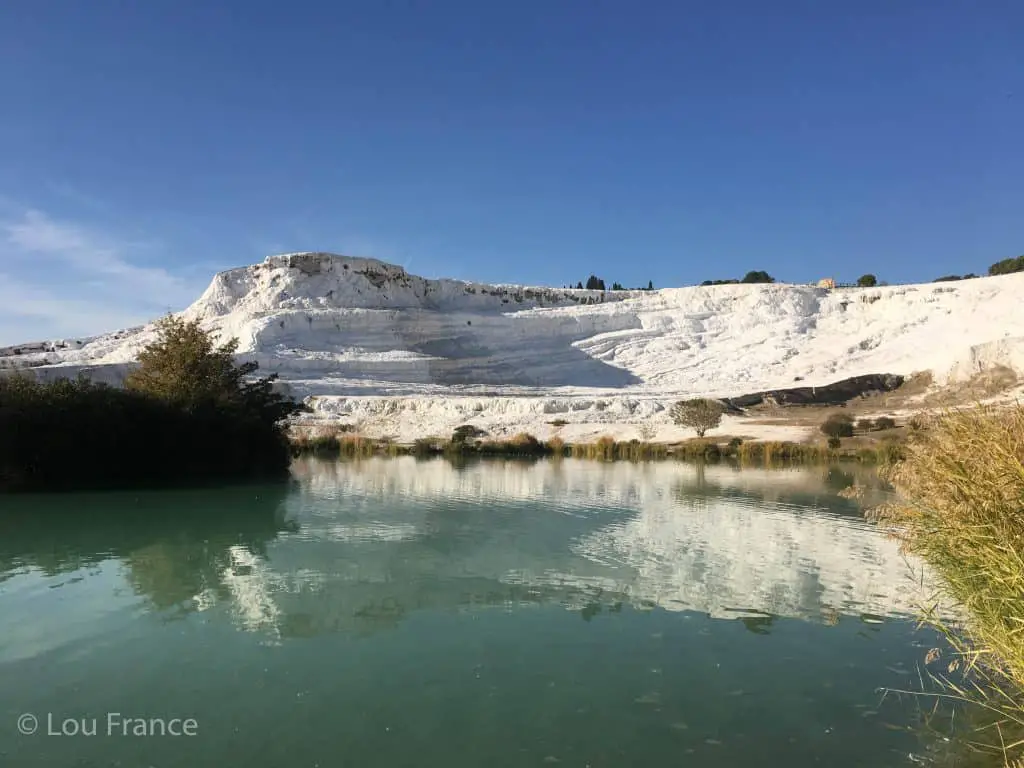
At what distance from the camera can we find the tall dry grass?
4.03m

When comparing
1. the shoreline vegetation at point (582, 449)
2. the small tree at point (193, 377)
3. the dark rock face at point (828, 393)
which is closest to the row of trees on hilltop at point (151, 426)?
the small tree at point (193, 377)

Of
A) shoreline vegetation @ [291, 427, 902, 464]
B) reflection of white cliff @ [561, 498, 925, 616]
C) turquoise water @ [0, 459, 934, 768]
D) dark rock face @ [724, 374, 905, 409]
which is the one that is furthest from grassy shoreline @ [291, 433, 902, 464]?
turquoise water @ [0, 459, 934, 768]

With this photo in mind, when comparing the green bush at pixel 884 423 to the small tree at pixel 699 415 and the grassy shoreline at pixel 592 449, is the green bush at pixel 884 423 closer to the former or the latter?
the grassy shoreline at pixel 592 449

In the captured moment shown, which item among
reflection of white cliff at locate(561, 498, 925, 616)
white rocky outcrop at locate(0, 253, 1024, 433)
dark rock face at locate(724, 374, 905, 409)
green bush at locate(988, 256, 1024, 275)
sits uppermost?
green bush at locate(988, 256, 1024, 275)

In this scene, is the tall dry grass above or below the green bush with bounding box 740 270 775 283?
below

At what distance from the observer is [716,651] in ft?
23.0

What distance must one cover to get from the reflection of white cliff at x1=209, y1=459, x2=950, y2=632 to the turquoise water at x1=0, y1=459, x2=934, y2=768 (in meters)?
0.07

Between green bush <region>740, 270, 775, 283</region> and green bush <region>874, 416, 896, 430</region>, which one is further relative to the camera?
green bush <region>740, 270, 775, 283</region>

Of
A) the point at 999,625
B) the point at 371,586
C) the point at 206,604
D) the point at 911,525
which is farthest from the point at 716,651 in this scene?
the point at 206,604

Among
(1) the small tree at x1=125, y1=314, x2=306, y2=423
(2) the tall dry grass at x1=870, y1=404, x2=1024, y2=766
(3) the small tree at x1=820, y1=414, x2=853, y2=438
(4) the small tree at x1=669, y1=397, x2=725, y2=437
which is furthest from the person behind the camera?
(4) the small tree at x1=669, y1=397, x2=725, y2=437

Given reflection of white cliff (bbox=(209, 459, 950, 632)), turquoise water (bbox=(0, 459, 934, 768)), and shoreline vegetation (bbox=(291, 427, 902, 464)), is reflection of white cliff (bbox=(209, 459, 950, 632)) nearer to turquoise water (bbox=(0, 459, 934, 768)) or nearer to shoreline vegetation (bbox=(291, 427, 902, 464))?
turquoise water (bbox=(0, 459, 934, 768))

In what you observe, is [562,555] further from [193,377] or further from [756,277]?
[756,277]

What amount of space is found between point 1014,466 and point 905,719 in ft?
8.63

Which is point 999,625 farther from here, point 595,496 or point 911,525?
point 595,496
